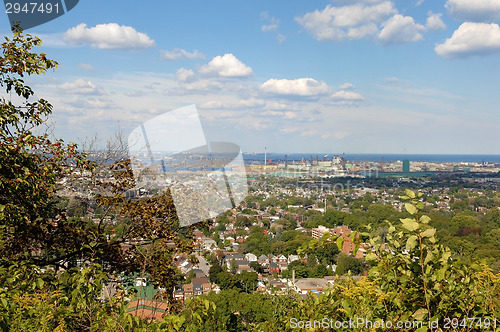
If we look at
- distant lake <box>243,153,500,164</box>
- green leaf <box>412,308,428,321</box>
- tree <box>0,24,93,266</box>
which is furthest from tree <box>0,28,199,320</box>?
distant lake <box>243,153,500,164</box>

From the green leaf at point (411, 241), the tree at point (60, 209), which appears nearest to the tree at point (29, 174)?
the tree at point (60, 209)

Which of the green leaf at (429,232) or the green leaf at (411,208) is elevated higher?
the green leaf at (411,208)

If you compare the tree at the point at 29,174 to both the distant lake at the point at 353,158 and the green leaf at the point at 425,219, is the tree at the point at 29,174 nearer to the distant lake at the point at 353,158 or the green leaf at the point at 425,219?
the green leaf at the point at 425,219

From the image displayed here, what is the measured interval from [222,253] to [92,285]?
20409 millimetres

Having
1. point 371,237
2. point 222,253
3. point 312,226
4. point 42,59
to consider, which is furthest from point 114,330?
point 312,226

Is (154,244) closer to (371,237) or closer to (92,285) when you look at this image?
(92,285)

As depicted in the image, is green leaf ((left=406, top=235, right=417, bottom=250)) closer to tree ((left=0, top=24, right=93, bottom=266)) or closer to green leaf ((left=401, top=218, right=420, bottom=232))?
green leaf ((left=401, top=218, right=420, bottom=232))

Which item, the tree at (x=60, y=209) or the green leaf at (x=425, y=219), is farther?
the tree at (x=60, y=209)

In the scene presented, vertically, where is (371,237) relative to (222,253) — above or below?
above

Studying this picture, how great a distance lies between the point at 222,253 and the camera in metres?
21.1

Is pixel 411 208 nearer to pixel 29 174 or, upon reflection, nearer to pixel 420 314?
pixel 420 314

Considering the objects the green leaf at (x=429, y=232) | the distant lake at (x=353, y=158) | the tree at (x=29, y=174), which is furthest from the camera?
the distant lake at (x=353, y=158)

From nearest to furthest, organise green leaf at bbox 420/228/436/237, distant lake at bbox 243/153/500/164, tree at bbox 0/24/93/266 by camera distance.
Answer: green leaf at bbox 420/228/436/237 → tree at bbox 0/24/93/266 → distant lake at bbox 243/153/500/164

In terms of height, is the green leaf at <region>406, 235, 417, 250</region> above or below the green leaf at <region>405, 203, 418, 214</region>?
below
